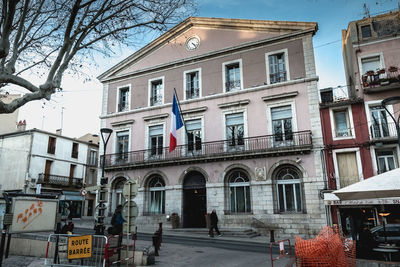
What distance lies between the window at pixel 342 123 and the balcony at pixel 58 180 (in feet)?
96.5

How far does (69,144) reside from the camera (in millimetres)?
37250

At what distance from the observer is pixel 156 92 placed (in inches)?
966

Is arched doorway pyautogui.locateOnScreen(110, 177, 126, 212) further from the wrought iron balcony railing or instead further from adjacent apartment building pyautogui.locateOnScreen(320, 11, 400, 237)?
the wrought iron balcony railing

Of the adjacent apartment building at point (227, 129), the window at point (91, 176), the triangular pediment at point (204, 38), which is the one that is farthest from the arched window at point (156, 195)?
the window at point (91, 176)

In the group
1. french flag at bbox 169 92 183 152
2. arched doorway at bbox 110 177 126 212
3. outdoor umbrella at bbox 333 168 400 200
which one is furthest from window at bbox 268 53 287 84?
outdoor umbrella at bbox 333 168 400 200

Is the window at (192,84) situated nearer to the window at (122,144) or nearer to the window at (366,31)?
the window at (122,144)

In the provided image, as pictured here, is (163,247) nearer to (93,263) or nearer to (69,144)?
(93,263)

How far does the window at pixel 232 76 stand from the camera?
21.3 m

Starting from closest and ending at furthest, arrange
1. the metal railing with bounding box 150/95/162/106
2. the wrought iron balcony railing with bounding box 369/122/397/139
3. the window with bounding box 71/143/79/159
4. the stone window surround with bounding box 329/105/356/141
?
the wrought iron balcony railing with bounding box 369/122/397/139 → the stone window surround with bounding box 329/105/356/141 → the metal railing with bounding box 150/95/162/106 → the window with bounding box 71/143/79/159

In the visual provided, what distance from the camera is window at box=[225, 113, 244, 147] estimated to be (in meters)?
20.2

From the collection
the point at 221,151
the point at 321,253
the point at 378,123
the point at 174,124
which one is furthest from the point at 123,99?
the point at 321,253

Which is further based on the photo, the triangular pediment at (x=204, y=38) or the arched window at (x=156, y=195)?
the arched window at (x=156, y=195)

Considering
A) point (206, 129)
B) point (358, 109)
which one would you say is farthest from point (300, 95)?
point (206, 129)

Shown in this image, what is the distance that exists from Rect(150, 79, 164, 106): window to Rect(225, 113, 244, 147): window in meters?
6.03
